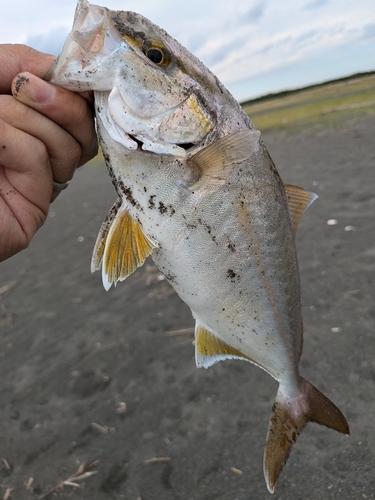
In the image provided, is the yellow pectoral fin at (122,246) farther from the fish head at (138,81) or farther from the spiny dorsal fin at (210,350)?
the spiny dorsal fin at (210,350)

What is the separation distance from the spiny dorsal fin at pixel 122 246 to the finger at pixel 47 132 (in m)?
0.36

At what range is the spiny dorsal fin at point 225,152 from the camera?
1.72m

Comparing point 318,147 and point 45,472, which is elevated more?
point 45,472

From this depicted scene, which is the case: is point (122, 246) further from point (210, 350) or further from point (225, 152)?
point (210, 350)

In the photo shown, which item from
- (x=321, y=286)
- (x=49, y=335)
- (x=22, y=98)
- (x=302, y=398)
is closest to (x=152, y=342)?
(x=49, y=335)

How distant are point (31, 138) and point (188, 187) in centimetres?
71

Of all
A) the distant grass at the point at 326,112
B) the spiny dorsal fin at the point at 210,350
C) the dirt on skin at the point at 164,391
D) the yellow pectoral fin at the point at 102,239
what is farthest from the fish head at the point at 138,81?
the distant grass at the point at 326,112

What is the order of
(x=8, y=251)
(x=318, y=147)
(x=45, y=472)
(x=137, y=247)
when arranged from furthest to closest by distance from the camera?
(x=318, y=147) → (x=45, y=472) → (x=8, y=251) → (x=137, y=247)

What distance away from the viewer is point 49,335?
5043mm

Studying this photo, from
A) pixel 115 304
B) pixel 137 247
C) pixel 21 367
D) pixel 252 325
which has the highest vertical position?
pixel 137 247

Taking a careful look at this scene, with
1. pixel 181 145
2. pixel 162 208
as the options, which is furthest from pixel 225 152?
pixel 162 208

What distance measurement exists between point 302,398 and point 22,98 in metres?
1.98

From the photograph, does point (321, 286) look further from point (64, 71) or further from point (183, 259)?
point (64, 71)

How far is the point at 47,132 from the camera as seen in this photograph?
1.77 metres
